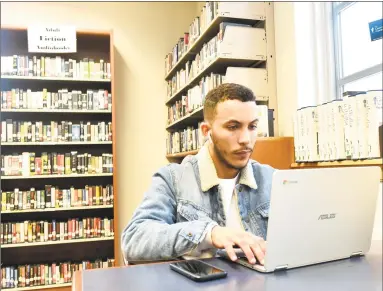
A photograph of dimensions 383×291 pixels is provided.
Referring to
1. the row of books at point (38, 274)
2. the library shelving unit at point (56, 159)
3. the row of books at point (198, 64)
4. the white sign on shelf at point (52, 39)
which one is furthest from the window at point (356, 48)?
the row of books at point (38, 274)

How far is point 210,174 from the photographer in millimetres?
1260

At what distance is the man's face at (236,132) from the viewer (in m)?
1.27

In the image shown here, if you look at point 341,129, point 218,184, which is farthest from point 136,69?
point 218,184

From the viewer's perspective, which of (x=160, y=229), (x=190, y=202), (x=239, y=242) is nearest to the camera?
(x=239, y=242)

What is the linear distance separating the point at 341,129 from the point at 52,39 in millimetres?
2746

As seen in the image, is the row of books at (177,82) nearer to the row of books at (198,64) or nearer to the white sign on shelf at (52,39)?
the row of books at (198,64)

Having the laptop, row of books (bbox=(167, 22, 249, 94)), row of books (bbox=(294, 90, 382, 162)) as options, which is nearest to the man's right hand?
the laptop

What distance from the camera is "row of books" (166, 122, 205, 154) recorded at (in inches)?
115

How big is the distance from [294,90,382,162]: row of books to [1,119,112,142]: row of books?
2044mm

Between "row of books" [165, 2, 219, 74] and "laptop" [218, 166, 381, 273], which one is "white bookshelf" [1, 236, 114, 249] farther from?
"laptop" [218, 166, 381, 273]

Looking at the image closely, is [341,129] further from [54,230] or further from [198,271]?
[54,230]

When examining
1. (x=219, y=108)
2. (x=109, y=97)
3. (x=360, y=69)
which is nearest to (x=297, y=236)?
(x=219, y=108)

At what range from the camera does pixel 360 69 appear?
1994 millimetres

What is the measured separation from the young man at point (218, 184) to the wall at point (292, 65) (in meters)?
0.95
